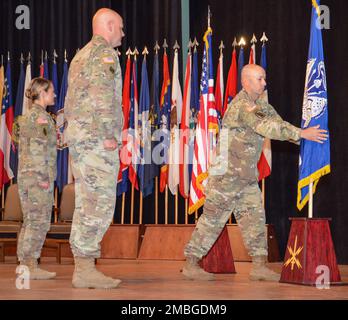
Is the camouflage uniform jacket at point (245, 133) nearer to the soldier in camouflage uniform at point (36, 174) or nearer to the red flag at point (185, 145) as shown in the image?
the soldier in camouflage uniform at point (36, 174)

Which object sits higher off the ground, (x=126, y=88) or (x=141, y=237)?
(x=126, y=88)

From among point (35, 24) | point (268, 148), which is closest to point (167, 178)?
point (268, 148)

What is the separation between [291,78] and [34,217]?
4.05m

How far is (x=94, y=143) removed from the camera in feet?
14.4

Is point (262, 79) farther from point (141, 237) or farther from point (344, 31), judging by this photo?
point (141, 237)

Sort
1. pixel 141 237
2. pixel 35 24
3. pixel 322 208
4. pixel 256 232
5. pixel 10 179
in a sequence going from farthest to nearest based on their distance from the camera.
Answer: pixel 35 24 < pixel 10 179 < pixel 141 237 < pixel 322 208 < pixel 256 232

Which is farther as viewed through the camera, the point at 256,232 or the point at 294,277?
the point at 256,232

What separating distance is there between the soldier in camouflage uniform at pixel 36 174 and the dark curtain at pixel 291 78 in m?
3.50

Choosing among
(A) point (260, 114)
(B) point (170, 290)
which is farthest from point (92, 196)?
(A) point (260, 114)

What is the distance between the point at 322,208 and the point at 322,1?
2.31 m

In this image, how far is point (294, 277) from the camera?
4859mm

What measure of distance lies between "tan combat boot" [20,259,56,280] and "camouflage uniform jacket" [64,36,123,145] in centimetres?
133

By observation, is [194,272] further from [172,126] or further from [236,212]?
[172,126]

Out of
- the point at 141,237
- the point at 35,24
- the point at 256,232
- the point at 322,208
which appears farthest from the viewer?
the point at 35,24
